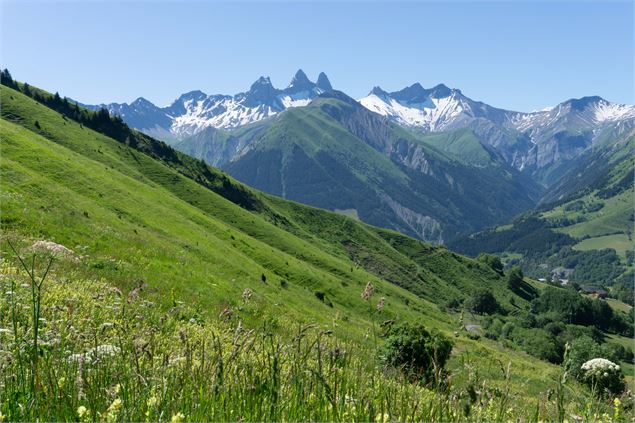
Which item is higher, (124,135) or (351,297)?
(124,135)

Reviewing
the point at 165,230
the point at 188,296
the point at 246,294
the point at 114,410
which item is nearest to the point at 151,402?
the point at 114,410

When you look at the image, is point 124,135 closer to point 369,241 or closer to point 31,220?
point 369,241

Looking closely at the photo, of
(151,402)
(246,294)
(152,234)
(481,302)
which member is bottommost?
(481,302)

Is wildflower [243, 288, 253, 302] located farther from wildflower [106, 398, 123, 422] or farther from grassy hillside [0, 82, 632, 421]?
wildflower [106, 398, 123, 422]

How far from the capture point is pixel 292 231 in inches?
6393

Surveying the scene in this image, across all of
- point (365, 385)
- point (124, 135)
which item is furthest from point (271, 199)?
point (365, 385)

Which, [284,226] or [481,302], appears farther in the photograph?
[481,302]

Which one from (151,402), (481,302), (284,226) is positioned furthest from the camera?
(481,302)

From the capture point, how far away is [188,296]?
92.5 feet

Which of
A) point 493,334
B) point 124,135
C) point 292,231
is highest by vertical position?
point 124,135

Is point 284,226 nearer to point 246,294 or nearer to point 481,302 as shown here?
point 481,302

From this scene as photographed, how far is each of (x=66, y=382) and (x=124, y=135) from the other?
6413 inches

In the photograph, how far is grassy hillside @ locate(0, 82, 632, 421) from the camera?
516 centimetres

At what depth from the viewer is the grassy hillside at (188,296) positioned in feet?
16.9
